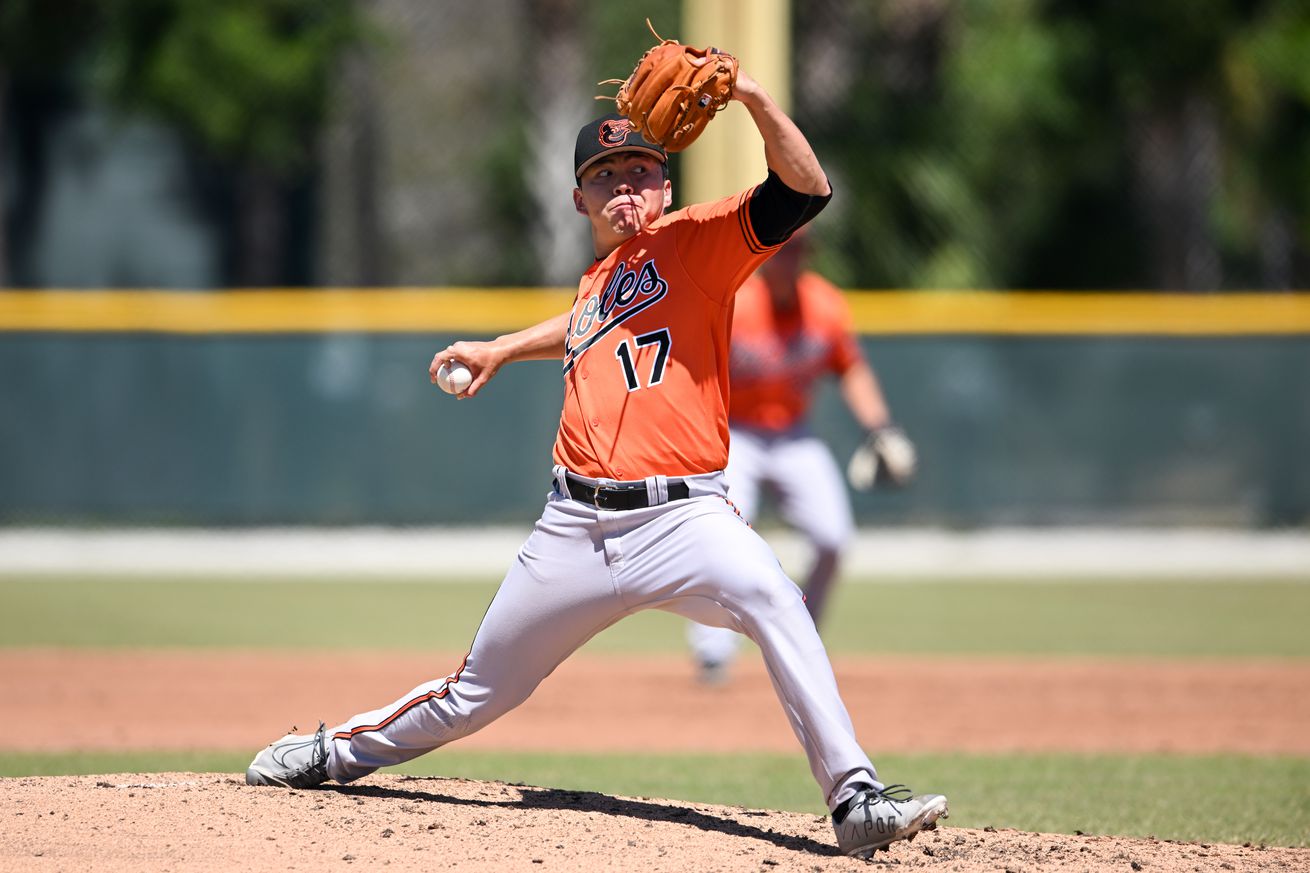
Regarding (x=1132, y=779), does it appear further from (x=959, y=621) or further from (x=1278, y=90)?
(x=1278, y=90)

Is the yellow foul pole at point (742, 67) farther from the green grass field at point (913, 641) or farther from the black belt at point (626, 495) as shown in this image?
the black belt at point (626, 495)

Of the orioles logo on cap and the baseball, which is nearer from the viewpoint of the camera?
the orioles logo on cap

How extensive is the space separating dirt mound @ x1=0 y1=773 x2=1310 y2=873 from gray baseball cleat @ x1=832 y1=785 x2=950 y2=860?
0.09 meters

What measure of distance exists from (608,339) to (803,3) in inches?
576

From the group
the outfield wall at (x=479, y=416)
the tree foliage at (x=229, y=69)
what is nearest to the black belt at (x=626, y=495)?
the outfield wall at (x=479, y=416)

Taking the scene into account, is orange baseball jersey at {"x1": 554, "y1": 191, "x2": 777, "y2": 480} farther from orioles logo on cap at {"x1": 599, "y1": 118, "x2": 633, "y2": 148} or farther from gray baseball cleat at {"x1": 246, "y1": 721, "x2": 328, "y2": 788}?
gray baseball cleat at {"x1": 246, "y1": 721, "x2": 328, "y2": 788}

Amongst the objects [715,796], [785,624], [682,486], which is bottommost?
[715,796]

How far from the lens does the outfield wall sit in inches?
504

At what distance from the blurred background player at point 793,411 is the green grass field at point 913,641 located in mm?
1461

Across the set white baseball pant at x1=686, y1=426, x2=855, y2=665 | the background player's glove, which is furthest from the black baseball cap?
the background player's glove

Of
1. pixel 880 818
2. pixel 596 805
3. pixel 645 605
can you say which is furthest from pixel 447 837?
pixel 880 818

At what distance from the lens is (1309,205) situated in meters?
17.3

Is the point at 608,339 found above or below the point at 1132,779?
above

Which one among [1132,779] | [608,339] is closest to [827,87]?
[1132,779]
